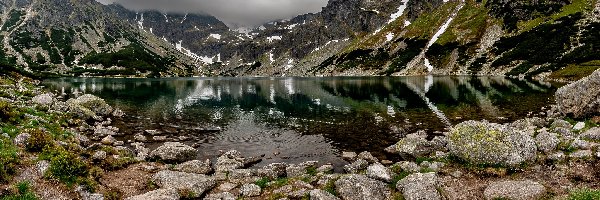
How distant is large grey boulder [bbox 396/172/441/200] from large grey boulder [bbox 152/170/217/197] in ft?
33.7

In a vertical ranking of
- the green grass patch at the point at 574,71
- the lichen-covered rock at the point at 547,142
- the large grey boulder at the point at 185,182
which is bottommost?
the large grey boulder at the point at 185,182

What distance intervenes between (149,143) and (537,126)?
122 ft

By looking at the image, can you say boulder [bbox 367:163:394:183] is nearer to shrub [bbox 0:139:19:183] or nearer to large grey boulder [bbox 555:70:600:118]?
shrub [bbox 0:139:19:183]

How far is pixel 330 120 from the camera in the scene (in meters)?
49.8

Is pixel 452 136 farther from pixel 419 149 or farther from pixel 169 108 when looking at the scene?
pixel 169 108

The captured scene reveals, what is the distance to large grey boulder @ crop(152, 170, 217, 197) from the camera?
1945 cm

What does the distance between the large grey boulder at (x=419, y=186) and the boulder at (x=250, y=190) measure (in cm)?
726

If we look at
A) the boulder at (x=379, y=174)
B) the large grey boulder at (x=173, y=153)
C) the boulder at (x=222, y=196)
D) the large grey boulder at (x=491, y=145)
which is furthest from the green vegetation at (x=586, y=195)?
the large grey boulder at (x=173, y=153)

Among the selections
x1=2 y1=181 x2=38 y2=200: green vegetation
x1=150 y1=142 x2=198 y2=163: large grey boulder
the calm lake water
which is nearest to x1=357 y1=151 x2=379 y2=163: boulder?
the calm lake water

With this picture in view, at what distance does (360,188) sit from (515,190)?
7069mm

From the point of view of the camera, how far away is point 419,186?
17.8m

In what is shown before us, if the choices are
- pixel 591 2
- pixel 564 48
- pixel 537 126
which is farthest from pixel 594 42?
pixel 537 126

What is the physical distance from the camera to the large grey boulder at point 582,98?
100.0 feet

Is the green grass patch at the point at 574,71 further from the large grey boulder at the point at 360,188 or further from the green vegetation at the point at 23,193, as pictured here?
the green vegetation at the point at 23,193
